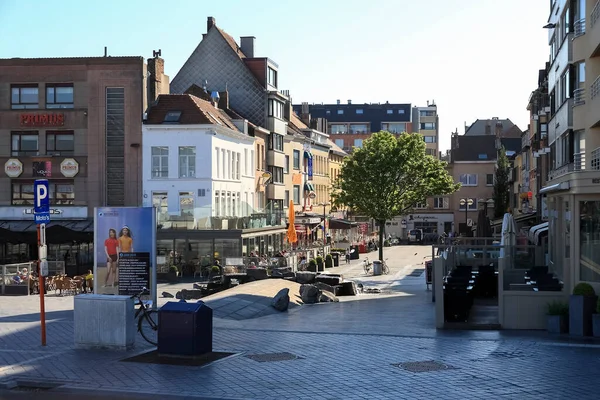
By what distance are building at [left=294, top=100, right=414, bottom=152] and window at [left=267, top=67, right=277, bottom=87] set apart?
2687 inches

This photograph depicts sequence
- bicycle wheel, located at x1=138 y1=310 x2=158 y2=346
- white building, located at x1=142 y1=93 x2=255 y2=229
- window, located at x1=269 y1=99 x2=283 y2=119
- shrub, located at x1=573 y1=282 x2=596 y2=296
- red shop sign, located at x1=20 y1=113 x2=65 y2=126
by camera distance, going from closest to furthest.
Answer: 1. bicycle wheel, located at x1=138 y1=310 x2=158 y2=346
2. shrub, located at x1=573 y1=282 x2=596 y2=296
3. red shop sign, located at x1=20 y1=113 x2=65 y2=126
4. white building, located at x1=142 y1=93 x2=255 y2=229
5. window, located at x1=269 y1=99 x2=283 y2=119

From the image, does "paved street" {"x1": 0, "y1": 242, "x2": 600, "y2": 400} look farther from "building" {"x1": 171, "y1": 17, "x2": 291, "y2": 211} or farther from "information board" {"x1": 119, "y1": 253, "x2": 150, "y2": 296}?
"building" {"x1": 171, "y1": 17, "x2": 291, "y2": 211}

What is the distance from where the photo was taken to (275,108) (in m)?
66.6

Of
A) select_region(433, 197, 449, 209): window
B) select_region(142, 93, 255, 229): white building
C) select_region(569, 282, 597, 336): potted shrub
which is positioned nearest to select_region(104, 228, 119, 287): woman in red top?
select_region(569, 282, 597, 336): potted shrub

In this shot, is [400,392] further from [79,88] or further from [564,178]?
[79,88]

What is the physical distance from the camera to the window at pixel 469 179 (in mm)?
102938

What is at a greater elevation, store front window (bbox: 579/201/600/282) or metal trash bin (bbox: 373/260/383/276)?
store front window (bbox: 579/201/600/282)

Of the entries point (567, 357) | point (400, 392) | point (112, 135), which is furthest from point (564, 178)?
point (112, 135)

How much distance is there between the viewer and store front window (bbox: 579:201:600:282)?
18.5 metres

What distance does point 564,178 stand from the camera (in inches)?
768

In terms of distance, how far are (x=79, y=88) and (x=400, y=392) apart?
42.4 m

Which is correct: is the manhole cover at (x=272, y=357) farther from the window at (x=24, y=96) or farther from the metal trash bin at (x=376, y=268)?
the window at (x=24, y=96)

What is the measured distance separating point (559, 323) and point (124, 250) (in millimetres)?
10540

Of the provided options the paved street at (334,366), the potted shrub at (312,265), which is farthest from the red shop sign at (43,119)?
the paved street at (334,366)
